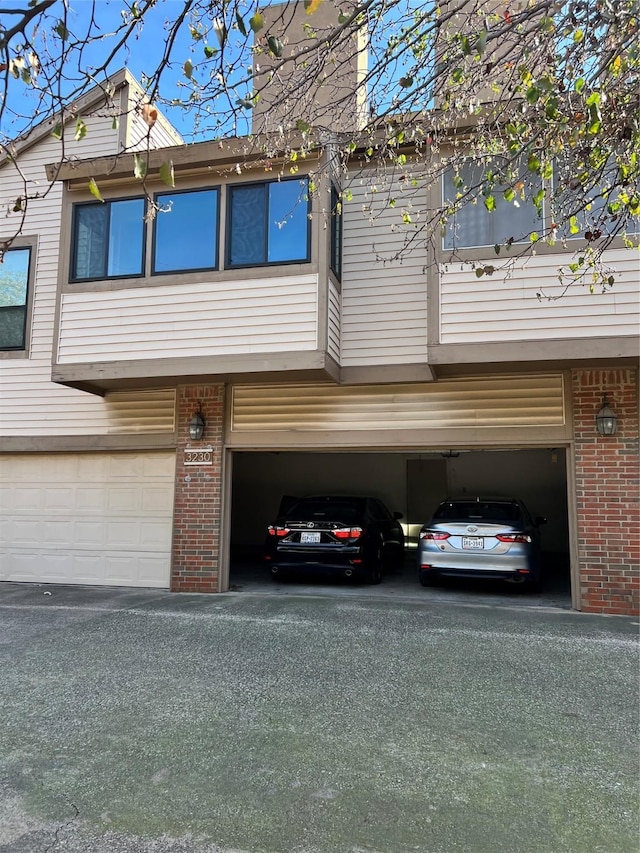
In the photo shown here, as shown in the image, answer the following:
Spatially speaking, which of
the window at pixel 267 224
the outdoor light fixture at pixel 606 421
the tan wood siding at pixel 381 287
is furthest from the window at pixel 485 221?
the outdoor light fixture at pixel 606 421

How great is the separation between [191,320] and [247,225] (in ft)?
4.84

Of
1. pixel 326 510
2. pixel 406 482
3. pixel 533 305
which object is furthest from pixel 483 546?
pixel 406 482

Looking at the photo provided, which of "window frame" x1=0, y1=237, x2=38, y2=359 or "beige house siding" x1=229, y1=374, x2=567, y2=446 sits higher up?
"window frame" x1=0, y1=237, x2=38, y2=359

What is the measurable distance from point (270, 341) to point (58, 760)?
5.26m

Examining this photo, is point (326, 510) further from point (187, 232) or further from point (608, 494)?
point (187, 232)

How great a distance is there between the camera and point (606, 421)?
722cm

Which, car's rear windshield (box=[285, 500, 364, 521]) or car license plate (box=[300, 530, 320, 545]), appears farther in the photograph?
car's rear windshield (box=[285, 500, 364, 521])

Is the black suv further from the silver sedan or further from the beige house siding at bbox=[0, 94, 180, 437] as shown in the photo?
the beige house siding at bbox=[0, 94, 180, 437]

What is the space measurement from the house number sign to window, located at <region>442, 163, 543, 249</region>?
14.1 ft

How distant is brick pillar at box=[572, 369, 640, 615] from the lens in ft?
23.4

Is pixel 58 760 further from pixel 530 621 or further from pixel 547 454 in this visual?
pixel 547 454

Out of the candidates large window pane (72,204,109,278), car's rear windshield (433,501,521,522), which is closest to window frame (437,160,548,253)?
car's rear windshield (433,501,521,522)

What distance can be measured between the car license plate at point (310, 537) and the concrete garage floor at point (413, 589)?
22.1 inches

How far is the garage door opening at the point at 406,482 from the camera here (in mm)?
14445
